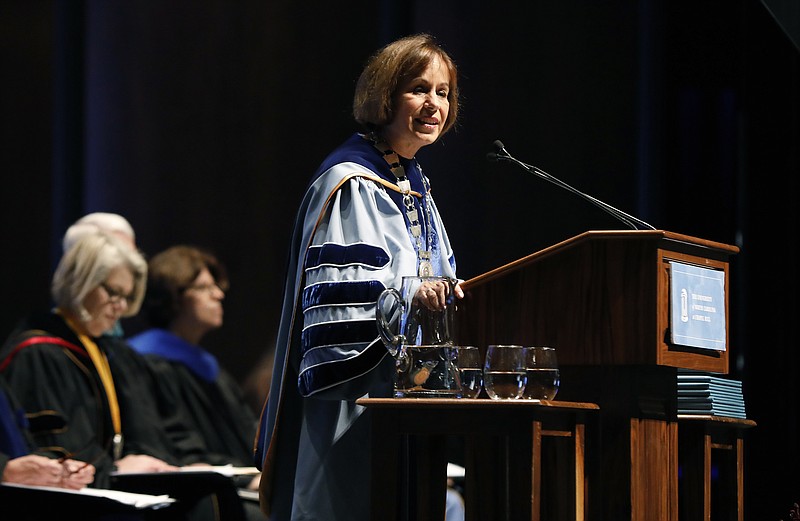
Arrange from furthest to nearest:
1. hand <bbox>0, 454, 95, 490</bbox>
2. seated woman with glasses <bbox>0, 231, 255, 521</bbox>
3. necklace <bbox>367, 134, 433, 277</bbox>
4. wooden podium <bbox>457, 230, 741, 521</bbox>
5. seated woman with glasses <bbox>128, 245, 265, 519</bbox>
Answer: seated woman with glasses <bbox>128, 245, 265, 519</bbox>, seated woman with glasses <bbox>0, 231, 255, 521</bbox>, hand <bbox>0, 454, 95, 490</bbox>, necklace <bbox>367, 134, 433, 277</bbox>, wooden podium <bbox>457, 230, 741, 521</bbox>

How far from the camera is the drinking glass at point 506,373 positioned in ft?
7.56

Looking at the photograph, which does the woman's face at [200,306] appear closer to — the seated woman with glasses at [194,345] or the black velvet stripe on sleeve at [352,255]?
the seated woman with glasses at [194,345]

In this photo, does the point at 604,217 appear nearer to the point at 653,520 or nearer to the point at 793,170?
the point at 793,170

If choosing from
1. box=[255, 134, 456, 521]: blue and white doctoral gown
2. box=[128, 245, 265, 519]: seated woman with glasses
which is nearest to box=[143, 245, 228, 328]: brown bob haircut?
box=[128, 245, 265, 519]: seated woman with glasses

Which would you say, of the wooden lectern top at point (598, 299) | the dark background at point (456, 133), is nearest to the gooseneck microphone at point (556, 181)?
the wooden lectern top at point (598, 299)

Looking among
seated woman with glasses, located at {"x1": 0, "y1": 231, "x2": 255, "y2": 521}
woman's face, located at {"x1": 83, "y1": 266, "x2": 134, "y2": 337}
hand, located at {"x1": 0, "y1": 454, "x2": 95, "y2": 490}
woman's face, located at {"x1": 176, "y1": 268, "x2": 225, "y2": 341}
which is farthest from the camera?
woman's face, located at {"x1": 176, "y1": 268, "x2": 225, "y2": 341}

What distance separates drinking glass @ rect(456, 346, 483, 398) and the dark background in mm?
1941

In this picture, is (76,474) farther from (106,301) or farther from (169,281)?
(169,281)

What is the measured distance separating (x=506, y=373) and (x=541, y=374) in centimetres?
7

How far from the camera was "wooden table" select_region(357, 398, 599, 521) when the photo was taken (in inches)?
87.5

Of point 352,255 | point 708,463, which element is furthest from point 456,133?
point 708,463

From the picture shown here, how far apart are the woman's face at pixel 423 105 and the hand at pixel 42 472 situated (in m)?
1.86

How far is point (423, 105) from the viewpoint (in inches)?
117

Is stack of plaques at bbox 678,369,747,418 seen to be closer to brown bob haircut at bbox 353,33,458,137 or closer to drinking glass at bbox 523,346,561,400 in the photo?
drinking glass at bbox 523,346,561,400
